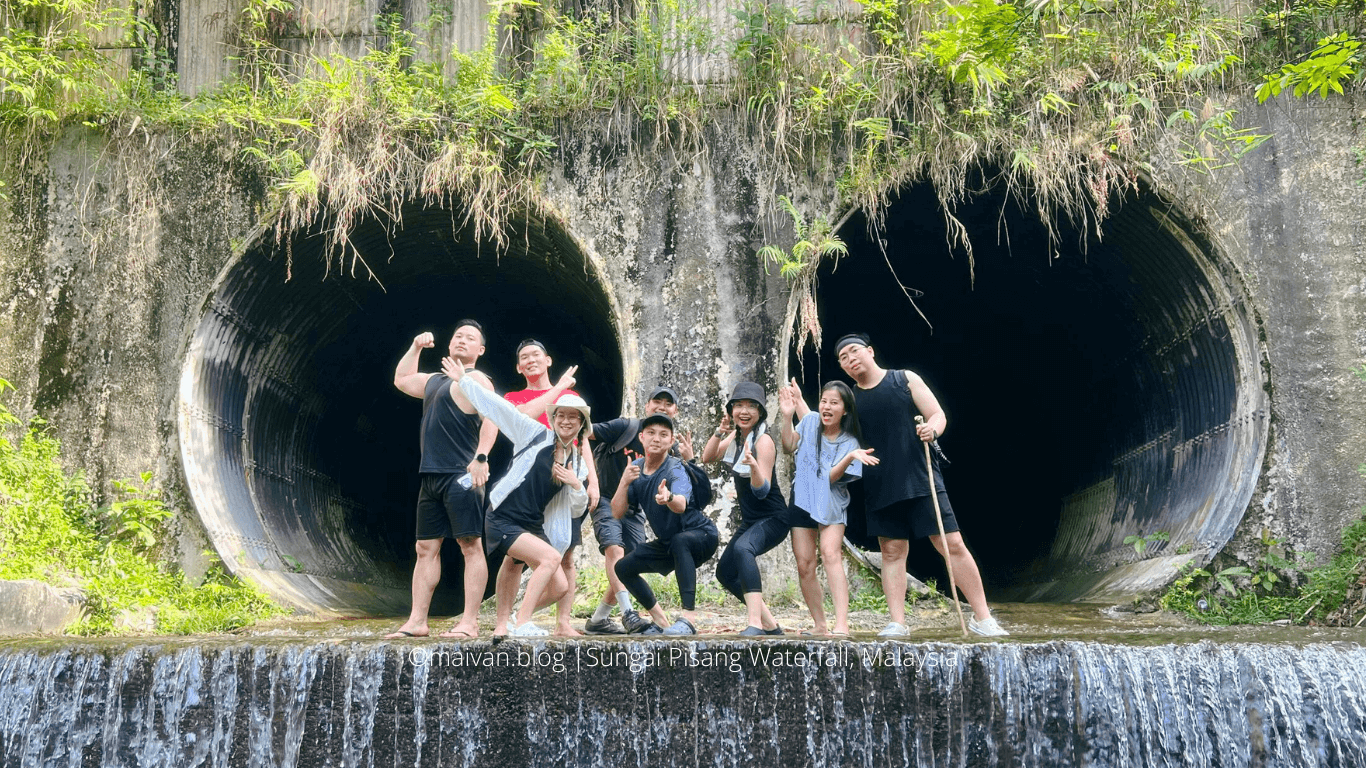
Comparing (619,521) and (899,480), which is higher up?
(899,480)

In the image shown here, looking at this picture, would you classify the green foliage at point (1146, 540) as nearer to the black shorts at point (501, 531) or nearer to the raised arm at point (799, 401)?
the raised arm at point (799, 401)

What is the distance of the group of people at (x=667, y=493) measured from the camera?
619 centimetres

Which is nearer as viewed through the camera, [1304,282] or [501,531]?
[501,531]

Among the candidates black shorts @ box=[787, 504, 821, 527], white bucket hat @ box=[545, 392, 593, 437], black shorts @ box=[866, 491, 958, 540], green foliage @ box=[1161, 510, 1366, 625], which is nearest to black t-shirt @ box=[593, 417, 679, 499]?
white bucket hat @ box=[545, 392, 593, 437]

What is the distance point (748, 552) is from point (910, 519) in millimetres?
897

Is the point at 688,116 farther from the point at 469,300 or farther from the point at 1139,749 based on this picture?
the point at 1139,749

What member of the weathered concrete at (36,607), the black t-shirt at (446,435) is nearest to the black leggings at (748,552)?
the black t-shirt at (446,435)

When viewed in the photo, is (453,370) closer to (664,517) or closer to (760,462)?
(664,517)

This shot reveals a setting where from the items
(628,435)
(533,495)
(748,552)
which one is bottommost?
(748,552)

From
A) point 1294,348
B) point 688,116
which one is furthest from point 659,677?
point 1294,348

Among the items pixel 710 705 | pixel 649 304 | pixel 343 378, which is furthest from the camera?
pixel 343 378

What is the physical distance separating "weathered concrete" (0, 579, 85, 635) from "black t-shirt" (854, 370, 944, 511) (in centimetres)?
525

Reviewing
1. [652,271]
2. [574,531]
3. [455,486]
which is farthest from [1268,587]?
[455,486]

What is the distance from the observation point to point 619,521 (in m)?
6.83
